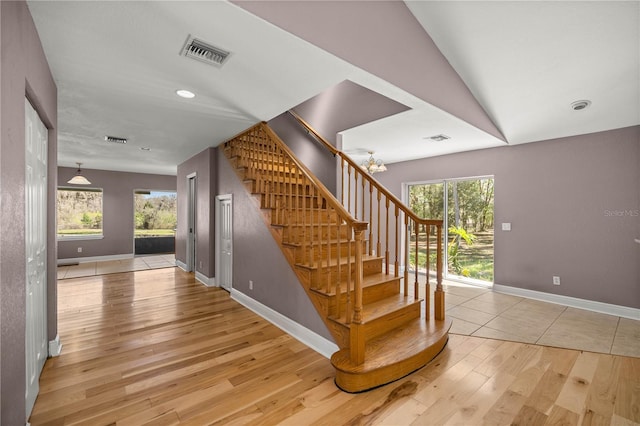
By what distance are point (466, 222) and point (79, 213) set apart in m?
9.83

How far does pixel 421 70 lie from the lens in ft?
8.67

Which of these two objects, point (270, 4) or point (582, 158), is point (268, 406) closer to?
point (270, 4)

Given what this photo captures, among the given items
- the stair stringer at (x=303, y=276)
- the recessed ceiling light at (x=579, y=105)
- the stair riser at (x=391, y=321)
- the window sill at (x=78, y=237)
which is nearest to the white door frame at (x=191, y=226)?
the stair stringer at (x=303, y=276)

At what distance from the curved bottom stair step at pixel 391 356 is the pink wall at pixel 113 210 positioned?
841cm

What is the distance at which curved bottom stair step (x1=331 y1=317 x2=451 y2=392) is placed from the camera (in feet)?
6.93

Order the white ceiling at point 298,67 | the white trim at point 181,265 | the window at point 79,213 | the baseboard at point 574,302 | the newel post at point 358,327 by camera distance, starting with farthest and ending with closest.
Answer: the window at point 79,213 → the white trim at point 181,265 → the baseboard at point 574,302 → the newel post at point 358,327 → the white ceiling at point 298,67

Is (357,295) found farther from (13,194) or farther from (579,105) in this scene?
(579,105)

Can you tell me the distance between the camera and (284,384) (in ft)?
7.33

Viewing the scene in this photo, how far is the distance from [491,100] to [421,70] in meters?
1.26

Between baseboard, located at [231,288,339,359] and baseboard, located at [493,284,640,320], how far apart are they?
140 inches

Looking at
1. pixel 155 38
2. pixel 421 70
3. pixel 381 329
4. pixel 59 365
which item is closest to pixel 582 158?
pixel 421 70

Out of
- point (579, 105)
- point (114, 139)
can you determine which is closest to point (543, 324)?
point (579, 105)

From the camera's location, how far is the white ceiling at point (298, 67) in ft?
6.02

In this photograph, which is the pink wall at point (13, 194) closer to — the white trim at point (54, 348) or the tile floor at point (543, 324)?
the white trim at point (54, 348)
